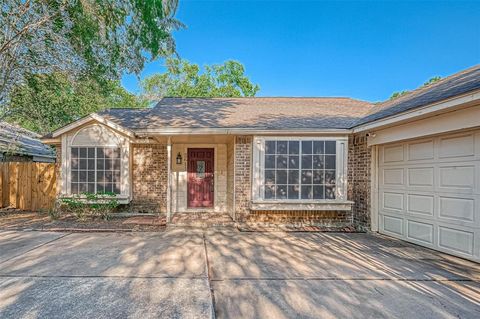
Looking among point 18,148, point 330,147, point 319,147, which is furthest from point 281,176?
point 18,148

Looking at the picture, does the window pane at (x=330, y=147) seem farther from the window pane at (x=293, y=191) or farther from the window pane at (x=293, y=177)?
the window pane at (x=293, y=191)

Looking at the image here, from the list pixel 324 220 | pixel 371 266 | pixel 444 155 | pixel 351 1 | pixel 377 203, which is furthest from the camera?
pixel 351 1

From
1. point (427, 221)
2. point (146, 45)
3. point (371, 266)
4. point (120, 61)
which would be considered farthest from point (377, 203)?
point (120, 61)

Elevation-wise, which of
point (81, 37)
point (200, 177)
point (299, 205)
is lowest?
point (299, 205)

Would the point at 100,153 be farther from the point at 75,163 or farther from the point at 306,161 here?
the point at 306,161

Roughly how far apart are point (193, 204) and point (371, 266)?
6145 millimetres

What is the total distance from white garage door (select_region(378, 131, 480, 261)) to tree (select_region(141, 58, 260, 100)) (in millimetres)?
22403

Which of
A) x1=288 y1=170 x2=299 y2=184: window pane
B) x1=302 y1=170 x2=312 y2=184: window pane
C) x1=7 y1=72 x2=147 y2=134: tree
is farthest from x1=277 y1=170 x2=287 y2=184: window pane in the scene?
x1=7 y1=72 x2=147 y2=134: tree

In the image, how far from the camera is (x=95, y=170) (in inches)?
328

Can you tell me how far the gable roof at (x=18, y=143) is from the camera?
10.8 metres

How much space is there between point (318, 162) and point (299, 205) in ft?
4.37

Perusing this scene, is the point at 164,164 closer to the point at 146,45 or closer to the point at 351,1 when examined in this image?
the point at 146,45

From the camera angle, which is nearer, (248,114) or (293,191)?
(293,191)

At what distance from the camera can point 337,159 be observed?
23.8 ft
